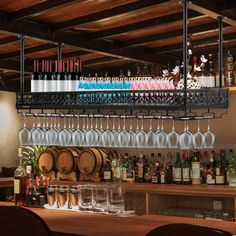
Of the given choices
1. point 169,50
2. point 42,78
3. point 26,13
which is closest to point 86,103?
point 42,78

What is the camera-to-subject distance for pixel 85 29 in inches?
175

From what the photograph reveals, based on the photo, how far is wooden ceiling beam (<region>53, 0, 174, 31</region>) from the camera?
11.3 ft

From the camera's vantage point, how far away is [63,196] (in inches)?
161

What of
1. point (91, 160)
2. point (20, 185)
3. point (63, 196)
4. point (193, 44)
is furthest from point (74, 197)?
point (193, 44)

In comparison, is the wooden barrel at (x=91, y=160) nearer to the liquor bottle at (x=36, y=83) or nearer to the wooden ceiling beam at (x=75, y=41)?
the wooden ceiling beam at (x=75, y=41)

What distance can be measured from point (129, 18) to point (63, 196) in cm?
150

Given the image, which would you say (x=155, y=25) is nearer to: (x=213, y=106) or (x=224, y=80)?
(x=213, y=106)

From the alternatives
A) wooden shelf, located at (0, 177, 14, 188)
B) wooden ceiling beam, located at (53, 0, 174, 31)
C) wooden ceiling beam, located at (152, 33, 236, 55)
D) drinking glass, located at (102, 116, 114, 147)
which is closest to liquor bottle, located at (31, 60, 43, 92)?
wooden ceiling beam, located at (53, 0, 174, 31)

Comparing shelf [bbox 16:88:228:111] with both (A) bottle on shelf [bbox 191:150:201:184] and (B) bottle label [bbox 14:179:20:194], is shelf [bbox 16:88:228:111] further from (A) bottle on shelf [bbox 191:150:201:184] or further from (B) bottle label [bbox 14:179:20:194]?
(A) bottle on shelf [bbox 191:150:201:184]

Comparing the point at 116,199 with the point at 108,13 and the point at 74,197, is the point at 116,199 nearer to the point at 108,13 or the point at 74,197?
the point at 74,197

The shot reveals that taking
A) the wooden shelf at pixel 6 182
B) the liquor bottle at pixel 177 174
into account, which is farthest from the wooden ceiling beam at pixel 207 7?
the wooden shelf at pixel 6 182

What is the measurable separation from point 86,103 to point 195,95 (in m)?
0.94

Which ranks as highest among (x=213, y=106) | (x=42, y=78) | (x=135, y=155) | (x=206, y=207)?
(x=42, y=78)

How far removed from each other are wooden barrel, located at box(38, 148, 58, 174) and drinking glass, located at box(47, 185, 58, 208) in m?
2.26
